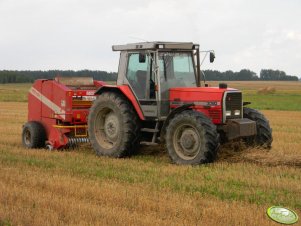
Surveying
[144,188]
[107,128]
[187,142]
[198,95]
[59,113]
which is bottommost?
[144,188]

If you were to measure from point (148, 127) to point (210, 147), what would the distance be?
6.13 ft

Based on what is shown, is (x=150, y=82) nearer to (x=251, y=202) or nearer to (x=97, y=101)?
(x=97, y=101)

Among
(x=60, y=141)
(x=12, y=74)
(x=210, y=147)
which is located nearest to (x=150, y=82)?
(x=210, y=147)

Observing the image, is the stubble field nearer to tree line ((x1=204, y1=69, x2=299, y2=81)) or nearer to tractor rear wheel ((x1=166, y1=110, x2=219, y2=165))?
tractor rear wheel ((x1=166, y1=110, x2=219, y2=165))

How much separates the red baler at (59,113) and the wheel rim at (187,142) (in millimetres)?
2901

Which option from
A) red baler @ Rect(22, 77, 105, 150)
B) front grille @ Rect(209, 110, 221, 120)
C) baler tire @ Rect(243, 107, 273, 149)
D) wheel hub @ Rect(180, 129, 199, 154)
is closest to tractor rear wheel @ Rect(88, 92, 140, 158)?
red baler @ Rect(22, 77, 105, 150)

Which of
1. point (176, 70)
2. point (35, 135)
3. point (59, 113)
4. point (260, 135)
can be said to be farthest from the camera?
point (35, 135)

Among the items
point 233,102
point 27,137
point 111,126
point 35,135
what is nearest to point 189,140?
point 233,102

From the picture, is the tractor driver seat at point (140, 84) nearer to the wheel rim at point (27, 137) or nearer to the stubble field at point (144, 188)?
the stubble field at point (144, 188)

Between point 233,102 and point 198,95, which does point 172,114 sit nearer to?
point 198,95

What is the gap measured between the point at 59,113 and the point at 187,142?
3.59 metres

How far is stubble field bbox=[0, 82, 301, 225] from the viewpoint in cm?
598

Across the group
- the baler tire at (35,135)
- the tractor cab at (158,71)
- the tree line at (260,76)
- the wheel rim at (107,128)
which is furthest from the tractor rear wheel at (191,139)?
the tree line at (260,76)

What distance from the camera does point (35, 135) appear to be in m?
12.2
